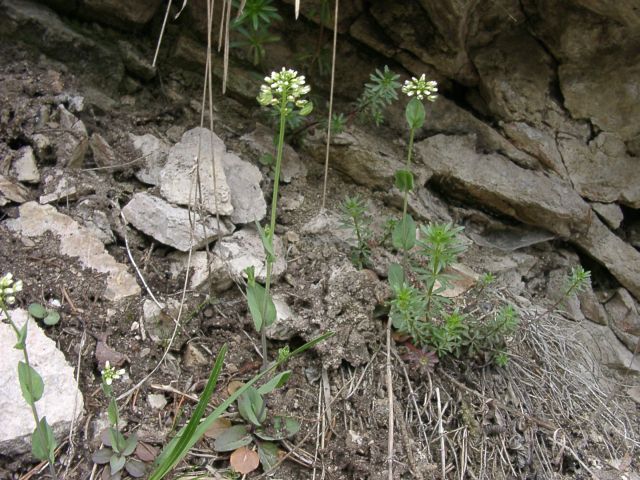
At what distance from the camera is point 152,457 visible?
1.91m

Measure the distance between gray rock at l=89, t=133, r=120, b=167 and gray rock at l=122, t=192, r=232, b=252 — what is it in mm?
294

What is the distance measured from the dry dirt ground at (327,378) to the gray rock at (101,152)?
6 cm

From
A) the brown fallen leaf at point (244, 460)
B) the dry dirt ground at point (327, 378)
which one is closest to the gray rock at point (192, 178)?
the dry dirt ground at point (327, 378)

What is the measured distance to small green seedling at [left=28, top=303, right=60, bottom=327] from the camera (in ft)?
6.88

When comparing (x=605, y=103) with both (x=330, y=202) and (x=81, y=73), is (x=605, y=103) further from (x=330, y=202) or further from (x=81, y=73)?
(x=81, y=73)

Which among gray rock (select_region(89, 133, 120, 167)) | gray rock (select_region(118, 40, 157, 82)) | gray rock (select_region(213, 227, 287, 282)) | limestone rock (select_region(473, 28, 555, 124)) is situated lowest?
gray rock (select_region(213, 227, 287, 282))

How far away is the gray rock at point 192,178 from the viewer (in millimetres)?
2549

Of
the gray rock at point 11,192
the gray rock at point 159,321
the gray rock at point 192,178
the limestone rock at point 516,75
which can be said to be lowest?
the gray rock at point 159,321

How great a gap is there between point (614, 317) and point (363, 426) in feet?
5.88

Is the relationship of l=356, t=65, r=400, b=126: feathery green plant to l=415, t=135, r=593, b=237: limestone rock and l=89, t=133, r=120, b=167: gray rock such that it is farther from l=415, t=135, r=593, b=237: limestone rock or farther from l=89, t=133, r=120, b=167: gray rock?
l=89, t=133, r=120, b=167: gray rock

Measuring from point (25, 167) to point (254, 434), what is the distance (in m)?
1.50

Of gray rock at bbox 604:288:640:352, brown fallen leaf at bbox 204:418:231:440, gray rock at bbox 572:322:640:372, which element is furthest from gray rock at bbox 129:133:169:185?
gray rock at bbox 604:288:640:352

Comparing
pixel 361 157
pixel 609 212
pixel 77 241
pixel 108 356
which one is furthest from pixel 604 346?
pixel 77 241

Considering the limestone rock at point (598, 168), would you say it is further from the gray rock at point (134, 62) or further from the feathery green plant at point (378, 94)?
the gray rock at point (134, 62)
